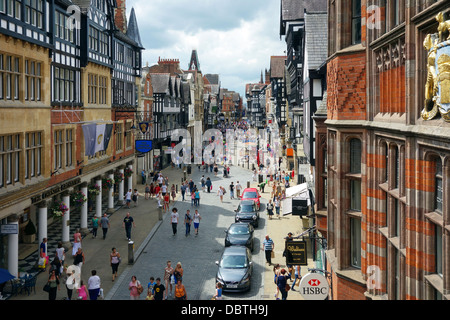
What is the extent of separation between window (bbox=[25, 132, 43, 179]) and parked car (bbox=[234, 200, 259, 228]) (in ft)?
A: 42.0

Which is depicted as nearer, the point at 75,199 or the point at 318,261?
the point at 318,261

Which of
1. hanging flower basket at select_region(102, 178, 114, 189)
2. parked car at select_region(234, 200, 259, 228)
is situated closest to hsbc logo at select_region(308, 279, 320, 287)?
parked car at select_region(234, 200, 259, 228)

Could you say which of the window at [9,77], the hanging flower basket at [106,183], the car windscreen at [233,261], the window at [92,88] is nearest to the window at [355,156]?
the car windscreen at [233,261]

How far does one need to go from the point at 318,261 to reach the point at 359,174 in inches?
439

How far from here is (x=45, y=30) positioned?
2117 centimetres

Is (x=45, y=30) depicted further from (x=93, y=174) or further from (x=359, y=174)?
(x=359, y=174)

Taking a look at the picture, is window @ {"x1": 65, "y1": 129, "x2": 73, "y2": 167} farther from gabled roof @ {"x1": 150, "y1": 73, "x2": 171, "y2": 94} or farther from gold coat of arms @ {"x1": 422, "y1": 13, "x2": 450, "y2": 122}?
gabled roof @ {"x1": 150, "y1": 73, "x2": 171, "y2": 94}

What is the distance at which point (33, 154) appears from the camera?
20.5 m

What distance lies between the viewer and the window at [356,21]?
38.4 feet

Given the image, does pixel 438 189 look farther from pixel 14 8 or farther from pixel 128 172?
pixel 128 172

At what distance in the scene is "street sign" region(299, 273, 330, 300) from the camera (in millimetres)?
12076
